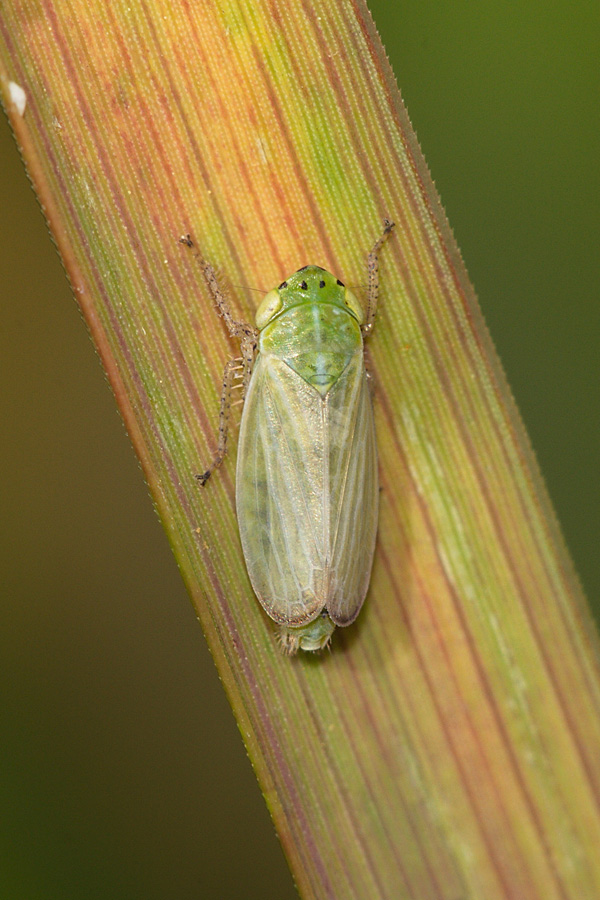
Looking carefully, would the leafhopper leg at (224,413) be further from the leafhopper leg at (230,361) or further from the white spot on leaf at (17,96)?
the white spot on leaf at (17,96)

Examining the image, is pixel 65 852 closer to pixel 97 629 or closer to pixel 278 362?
pixel 97 629

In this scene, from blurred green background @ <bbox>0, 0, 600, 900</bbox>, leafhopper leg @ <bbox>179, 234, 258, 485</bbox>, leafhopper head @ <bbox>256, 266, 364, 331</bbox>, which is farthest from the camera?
blurred green background @ <bbox>0, 0, 600, 900</bbox>

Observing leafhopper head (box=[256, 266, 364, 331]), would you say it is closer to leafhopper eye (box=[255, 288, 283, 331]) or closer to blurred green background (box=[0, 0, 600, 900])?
leafhopper eye (box=[255, 288, 283, 331])

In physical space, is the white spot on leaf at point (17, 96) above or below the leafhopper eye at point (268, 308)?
above

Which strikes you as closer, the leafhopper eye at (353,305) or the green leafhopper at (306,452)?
the green leafhopper at (306,452)

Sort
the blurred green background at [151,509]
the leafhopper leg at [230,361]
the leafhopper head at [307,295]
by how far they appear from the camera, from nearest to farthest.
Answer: the leafhopper leg at [230,361], the leafhopper head at [307,295], the blurred green background at [151,509]

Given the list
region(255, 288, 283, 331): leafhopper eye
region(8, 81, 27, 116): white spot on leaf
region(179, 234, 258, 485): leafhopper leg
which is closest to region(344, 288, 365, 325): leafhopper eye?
region(255, 288, 283, 331): leafhopper eye

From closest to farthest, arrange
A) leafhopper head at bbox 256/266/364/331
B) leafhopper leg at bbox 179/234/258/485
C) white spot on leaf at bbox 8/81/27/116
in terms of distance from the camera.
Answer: white spot on leaf at bbox 8/81/27/116
leafhopper leg at bbox 179/234/258/485
leafhopper head at bbox 256/266/364/331

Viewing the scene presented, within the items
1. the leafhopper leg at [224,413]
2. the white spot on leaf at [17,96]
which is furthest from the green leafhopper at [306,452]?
the white spot on leaf at [17,96]
